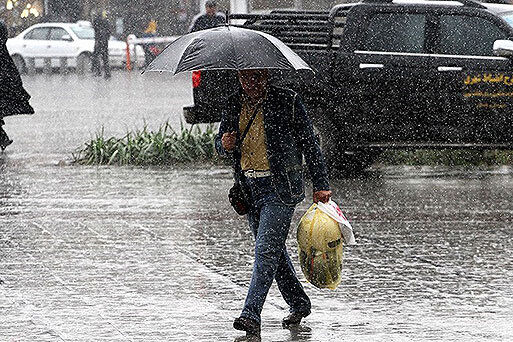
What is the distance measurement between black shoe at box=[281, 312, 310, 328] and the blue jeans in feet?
0.07

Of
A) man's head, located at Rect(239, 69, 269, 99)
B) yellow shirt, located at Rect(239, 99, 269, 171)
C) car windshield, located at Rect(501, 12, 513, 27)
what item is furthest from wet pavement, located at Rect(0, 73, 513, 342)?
car windshield, located at Rect(501, 12, 513, 27)

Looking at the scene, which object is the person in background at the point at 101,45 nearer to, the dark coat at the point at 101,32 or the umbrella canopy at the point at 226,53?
the dark coat at the point at 101,32

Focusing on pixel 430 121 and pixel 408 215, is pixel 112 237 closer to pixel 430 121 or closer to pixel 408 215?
pixel 408 215

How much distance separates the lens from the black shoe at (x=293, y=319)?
7.36 meters

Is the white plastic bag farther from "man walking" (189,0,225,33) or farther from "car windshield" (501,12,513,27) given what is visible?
"man walking" (189,0,225,33)

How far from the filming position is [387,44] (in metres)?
14.6

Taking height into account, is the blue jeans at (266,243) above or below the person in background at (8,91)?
above

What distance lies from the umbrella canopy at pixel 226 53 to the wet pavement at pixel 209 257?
1.46m

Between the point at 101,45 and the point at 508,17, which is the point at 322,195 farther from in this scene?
the point at 101,45

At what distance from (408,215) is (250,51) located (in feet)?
16.0

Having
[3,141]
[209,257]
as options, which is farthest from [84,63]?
[209,257]

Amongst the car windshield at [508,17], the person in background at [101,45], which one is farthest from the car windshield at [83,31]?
the car windshield at [508,17]

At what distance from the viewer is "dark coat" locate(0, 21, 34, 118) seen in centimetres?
1689

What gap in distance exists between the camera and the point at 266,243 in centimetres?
714
